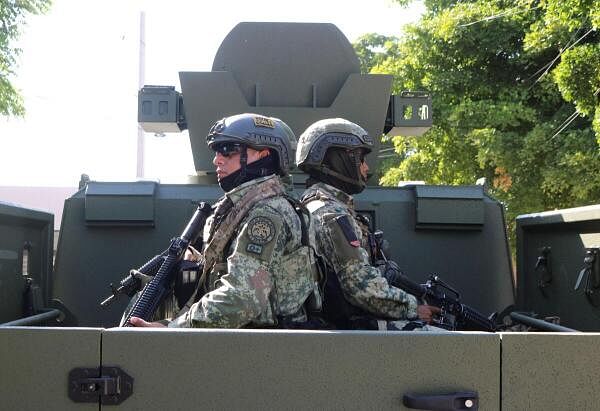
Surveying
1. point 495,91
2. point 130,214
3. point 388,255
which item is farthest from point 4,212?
point 495,91

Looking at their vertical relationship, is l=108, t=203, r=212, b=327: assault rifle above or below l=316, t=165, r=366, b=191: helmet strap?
below

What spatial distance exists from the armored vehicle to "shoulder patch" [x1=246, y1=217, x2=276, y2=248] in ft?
2.05

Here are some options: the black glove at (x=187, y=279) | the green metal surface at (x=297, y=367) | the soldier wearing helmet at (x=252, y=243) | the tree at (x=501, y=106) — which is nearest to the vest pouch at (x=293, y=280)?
the soldier wearing helmet at (x=252, y=243)

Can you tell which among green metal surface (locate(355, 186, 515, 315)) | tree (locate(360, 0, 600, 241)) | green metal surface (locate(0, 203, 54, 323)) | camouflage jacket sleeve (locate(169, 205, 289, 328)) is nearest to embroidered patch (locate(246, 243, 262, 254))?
camouflage jacket sleeve (locate(169, 205, 289, 328))

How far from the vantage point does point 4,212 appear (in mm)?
3498

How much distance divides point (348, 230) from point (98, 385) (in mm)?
1440

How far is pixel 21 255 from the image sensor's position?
3.82m

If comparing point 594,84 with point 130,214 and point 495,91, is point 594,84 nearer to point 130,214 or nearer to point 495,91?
point 495,91

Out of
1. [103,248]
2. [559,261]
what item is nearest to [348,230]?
[559,261]

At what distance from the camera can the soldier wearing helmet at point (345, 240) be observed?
3197 millimetres

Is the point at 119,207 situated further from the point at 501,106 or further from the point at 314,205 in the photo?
the point at 501,106

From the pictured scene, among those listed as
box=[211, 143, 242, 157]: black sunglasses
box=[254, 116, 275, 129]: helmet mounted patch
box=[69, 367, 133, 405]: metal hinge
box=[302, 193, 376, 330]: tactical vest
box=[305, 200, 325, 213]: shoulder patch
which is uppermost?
box=[254, 116, 275, 129]: helmet mounted patch

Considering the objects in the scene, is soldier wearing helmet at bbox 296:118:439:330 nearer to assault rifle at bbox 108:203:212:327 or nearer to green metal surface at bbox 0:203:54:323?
assault rifle at bbox 108:203:212:327

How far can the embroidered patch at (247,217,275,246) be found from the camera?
273 centimetres
